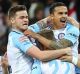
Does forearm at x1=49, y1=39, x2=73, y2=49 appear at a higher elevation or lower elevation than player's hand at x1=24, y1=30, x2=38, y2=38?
lower

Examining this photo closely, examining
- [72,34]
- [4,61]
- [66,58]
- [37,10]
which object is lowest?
[4,61]

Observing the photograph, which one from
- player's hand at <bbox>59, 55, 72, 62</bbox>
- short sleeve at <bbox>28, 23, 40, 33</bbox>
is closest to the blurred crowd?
short sleeve at <bbox>28, 23, 40, 33</bbox>

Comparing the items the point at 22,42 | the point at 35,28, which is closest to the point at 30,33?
the point at 22,42

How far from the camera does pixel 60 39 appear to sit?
5.54 metres

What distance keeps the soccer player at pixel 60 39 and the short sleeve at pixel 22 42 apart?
141 millimetres

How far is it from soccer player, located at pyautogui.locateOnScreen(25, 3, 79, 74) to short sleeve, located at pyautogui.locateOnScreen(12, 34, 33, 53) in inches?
5.6

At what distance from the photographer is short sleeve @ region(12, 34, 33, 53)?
5.28 metres

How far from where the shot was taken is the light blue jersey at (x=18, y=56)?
5362mm

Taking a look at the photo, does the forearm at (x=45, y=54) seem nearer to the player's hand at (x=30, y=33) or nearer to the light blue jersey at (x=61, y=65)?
the light blue jersey at (x=61, y=65)

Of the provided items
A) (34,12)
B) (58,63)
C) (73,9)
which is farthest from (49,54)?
(73,9)

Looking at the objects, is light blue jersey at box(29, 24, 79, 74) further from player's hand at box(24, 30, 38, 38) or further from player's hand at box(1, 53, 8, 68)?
player's hand at box(1, 53, 8, 68)

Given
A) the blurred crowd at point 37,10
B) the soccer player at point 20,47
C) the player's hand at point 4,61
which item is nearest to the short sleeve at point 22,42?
the soccer player at point 20,47

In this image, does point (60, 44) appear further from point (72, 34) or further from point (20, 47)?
point (20, 47)

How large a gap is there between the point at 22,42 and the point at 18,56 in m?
0.21
